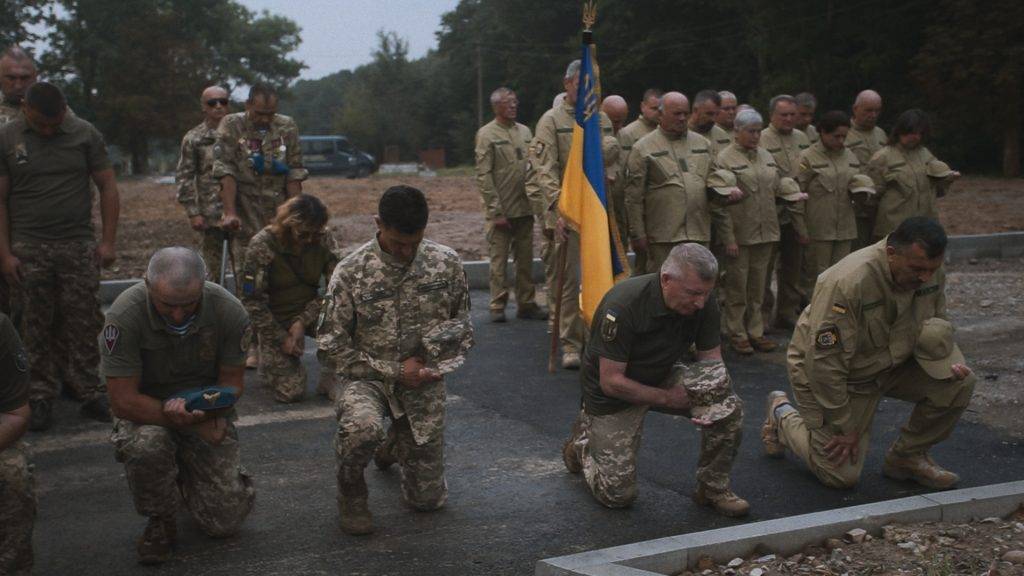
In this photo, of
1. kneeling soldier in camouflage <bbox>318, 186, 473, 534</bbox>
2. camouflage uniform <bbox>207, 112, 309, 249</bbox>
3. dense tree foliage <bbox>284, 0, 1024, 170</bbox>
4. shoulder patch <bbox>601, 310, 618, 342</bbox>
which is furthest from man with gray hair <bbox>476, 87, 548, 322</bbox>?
dense tree foliage <bbox>284, 0, 1024, 170</bbox>

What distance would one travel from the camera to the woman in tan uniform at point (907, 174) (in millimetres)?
9945

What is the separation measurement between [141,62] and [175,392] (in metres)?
47.5

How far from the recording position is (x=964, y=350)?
935cm

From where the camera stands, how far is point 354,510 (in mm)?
5262

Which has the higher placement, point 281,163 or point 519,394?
point 281,163

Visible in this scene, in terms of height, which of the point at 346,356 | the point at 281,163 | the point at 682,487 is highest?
the point at 281,163

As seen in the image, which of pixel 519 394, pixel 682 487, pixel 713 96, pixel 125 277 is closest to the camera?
pixel 682 487

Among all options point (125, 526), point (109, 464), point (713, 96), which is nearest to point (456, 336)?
point (125, 526)

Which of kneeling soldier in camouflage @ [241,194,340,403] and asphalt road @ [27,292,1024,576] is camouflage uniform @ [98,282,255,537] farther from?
kneeling soldier in camouflage @ [241,194,340,403]

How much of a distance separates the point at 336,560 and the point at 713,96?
6554mm

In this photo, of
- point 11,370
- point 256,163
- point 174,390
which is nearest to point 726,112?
point 256,163

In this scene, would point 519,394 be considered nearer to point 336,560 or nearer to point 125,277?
point 336,560

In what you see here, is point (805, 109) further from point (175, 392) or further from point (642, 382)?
point (175, 392)

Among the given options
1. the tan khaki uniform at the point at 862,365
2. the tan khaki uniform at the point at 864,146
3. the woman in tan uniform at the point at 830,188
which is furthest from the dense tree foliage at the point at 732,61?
the tan khaki uniform at the point at 862,365
